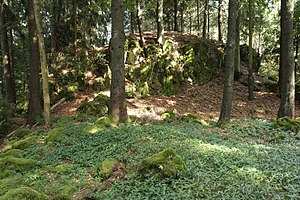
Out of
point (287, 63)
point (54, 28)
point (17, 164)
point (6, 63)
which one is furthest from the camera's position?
point (54, 28)

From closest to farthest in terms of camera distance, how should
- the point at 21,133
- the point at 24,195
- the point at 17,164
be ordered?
the point at 24,195, the point at 17,164, the point at 21,133

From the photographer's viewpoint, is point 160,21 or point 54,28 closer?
point 160,21

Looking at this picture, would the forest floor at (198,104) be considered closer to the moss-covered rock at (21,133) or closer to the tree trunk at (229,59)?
the moss-covered rock at (21,133)

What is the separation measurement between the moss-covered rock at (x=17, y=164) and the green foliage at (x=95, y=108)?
5.57 metres

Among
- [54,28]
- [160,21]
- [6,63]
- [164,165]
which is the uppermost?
[160,21]

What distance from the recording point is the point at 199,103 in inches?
578

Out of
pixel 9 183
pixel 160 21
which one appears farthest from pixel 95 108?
pixel 160 21

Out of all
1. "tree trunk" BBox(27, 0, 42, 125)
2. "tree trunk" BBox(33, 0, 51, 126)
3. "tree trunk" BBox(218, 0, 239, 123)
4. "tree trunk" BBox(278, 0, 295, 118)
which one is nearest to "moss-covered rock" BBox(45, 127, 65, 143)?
"tree trunk" BBox(33, 0, 51, 126)

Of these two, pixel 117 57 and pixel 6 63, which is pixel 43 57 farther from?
pixel 6 63

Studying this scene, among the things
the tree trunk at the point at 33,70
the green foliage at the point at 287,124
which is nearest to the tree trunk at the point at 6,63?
the tree trunk at the point at 33,70

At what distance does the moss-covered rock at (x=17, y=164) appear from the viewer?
5.79m

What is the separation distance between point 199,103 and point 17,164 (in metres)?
10.5

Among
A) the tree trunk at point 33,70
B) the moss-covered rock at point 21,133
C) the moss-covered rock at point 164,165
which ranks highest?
the tree trunk at point 33,70

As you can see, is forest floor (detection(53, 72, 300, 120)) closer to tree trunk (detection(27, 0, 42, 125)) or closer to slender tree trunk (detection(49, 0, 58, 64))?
tree trunk (detection(27, 0, 42, 125))
